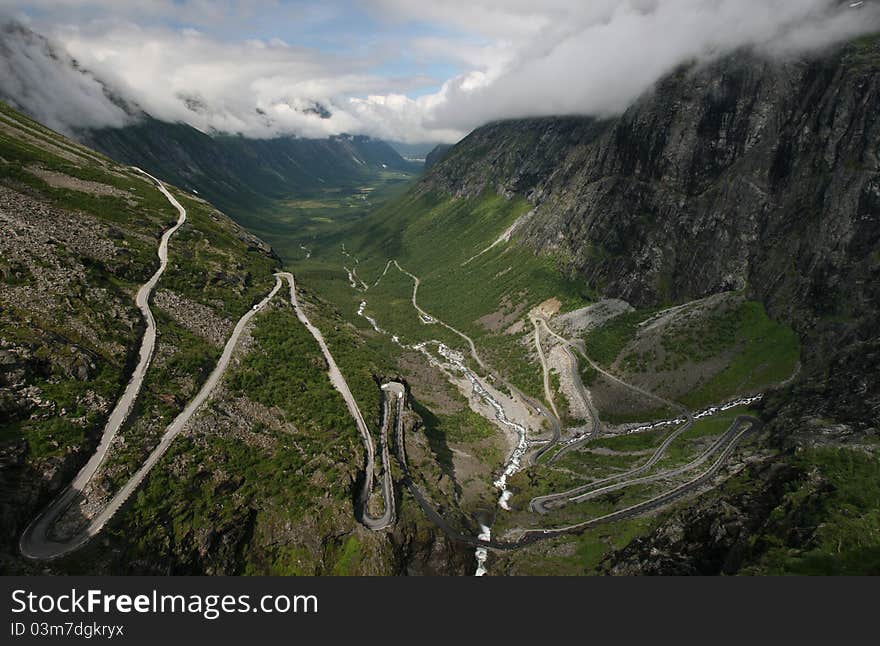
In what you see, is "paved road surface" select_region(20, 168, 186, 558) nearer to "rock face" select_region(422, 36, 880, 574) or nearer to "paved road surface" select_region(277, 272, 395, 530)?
"paved road surface" select_region(277, 272, 395, 530)

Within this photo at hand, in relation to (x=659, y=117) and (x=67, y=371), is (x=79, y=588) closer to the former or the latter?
(x=67, y=371)

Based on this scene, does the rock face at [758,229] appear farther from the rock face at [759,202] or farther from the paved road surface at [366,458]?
the paved road surface at [366,458]

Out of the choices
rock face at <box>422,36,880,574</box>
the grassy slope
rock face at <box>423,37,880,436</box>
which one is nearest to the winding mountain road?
the grassy slope

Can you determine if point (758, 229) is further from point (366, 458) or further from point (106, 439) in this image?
point (106, 439)

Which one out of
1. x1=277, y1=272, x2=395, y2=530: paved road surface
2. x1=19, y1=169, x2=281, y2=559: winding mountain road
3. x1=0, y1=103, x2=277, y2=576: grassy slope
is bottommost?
x1=277, y1=272, x2=395, y2=530: paved road surface

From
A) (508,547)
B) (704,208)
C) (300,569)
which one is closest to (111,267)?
(300,569)

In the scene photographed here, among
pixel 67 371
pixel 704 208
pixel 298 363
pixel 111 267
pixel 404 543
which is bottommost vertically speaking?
pixel 404 543

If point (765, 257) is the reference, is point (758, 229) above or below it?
above

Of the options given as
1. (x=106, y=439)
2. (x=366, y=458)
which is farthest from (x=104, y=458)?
(x=366, y=458)

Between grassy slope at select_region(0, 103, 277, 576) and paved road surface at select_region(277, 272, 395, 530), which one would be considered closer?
grassy slope at select_region(0, 103, 277, 576)

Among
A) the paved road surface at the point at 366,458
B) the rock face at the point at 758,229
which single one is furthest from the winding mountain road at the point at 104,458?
the rock face at the point at 758,229

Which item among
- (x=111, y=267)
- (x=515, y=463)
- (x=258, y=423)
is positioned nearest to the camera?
(x=258, y=423)
